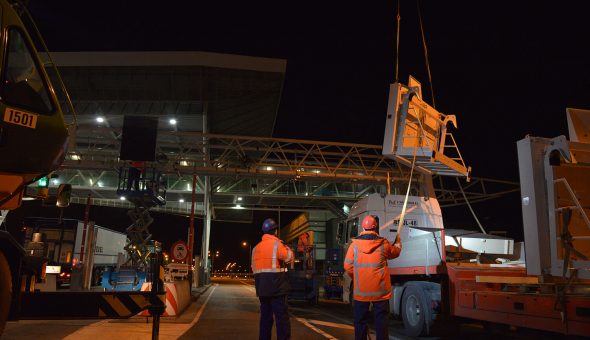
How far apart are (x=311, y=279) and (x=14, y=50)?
14703 millimetres

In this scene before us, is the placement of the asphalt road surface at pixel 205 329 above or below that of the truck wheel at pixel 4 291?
below

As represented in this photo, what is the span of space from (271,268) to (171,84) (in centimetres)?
1940

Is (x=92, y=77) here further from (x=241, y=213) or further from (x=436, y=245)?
(x=241, y=213)

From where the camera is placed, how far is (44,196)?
5.17 metres

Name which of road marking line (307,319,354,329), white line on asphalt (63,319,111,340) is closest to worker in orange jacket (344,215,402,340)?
road marking line (307,319,354,329)

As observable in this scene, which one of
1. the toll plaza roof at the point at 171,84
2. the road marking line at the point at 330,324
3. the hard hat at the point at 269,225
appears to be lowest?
the road marking line at the point at 330,324

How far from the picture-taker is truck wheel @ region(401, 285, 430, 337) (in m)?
8.95

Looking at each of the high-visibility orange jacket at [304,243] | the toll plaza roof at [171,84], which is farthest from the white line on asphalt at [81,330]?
the toll plaza roof at [171,84]

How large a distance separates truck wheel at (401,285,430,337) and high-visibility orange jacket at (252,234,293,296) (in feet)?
11.8

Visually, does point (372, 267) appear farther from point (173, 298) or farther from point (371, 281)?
point (173, 298)

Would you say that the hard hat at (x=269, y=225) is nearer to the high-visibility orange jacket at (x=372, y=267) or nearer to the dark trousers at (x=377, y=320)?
the high-visibility orange jacket at (x=372, y=267)

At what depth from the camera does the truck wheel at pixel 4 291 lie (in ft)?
13.0

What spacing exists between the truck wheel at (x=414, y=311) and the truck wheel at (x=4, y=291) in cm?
688

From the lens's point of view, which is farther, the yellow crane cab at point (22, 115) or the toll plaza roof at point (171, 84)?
the toll plaza roof at point (171, 84)
